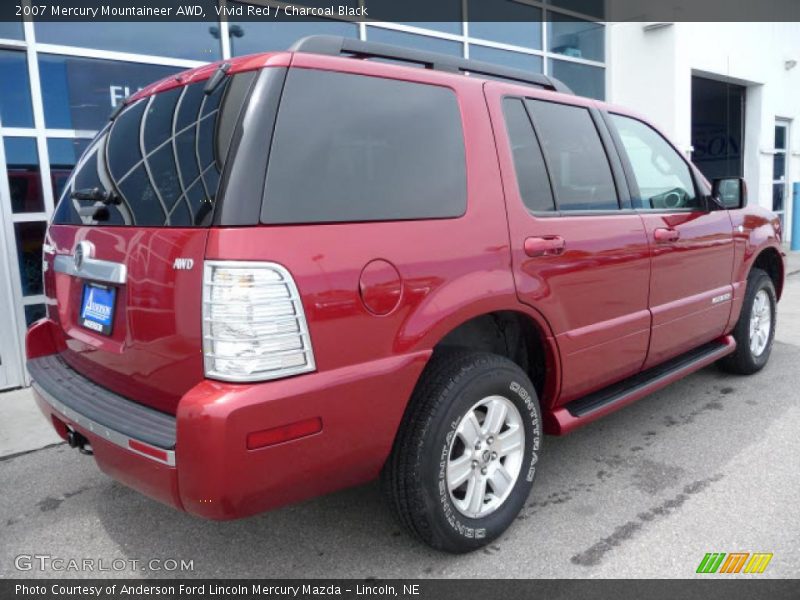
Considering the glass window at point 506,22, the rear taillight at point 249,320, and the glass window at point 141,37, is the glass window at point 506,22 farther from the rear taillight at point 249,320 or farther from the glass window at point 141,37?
the rear taillight at point 249,320

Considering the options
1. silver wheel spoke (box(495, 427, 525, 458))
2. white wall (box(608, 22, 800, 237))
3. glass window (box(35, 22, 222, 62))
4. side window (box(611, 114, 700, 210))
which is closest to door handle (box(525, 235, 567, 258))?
silver wheel spoke (box(495, 427, 525, 458))

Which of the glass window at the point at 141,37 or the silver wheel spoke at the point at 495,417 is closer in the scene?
the silver wheel spoke at the point at 495,417

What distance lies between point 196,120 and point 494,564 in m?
1.95

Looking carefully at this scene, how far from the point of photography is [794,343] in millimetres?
5680

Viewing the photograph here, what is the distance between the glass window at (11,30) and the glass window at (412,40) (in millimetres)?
3478

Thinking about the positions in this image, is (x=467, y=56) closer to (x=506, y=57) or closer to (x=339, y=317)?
(x=506, y=57)

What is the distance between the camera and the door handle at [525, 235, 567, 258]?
266 centimetres

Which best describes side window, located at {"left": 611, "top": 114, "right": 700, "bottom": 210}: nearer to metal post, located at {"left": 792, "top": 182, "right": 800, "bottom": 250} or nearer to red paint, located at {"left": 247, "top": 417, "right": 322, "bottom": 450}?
red paint, located at {"left": 247, "top": 417, "right": 322, "bottom": 450}

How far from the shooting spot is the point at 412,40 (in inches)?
305

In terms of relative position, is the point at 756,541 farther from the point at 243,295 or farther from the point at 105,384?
the point at 105,384

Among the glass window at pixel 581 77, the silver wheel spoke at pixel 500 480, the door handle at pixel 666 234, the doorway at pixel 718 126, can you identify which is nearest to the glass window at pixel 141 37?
the door handle at pixel 666 234

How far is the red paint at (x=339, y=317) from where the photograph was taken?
1.92 meters

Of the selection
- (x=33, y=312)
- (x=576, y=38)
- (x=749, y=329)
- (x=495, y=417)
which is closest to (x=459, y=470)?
(x=495, y=417)

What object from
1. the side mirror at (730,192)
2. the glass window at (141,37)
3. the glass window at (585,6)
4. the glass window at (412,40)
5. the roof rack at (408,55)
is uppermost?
the glass window at (585,6)
